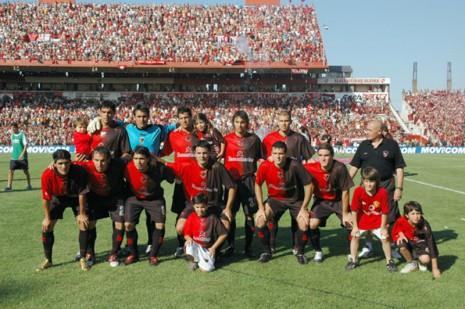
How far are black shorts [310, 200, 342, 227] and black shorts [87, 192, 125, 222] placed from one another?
2779mm

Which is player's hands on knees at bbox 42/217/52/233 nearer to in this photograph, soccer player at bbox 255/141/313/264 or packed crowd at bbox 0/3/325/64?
soccer player at bbox 255/141/313/264

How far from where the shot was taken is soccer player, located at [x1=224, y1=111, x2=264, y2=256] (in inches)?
275

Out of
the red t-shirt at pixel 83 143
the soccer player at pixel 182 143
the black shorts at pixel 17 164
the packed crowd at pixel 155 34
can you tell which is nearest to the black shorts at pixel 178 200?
the soccer player at pixel 182 143

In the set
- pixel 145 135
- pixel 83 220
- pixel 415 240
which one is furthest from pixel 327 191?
pixel 83 220

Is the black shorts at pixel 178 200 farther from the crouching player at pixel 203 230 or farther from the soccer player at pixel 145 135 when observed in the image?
the crouching player at pixel 203 230

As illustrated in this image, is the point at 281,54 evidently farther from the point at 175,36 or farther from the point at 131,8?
the point at 131,8

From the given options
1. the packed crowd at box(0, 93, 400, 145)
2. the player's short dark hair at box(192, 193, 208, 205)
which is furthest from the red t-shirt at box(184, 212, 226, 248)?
the packed crowd at box(0, 93, 400, 145)

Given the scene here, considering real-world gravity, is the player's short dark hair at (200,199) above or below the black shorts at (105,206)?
above

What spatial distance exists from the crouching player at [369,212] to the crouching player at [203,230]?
70.5 inches

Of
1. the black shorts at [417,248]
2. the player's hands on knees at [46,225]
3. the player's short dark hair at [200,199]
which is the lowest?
the black shorts at [417,248]

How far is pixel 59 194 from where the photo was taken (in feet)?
20.4

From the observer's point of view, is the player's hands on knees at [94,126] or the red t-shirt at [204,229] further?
the player's hands on knees at [94,126]

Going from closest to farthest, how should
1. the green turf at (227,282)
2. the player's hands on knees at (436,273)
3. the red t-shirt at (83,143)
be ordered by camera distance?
the green turf at (227,282) < the player's hands on knees at (436,273) < the red t-shirt at (83,143)

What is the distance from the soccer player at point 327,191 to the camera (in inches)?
258
